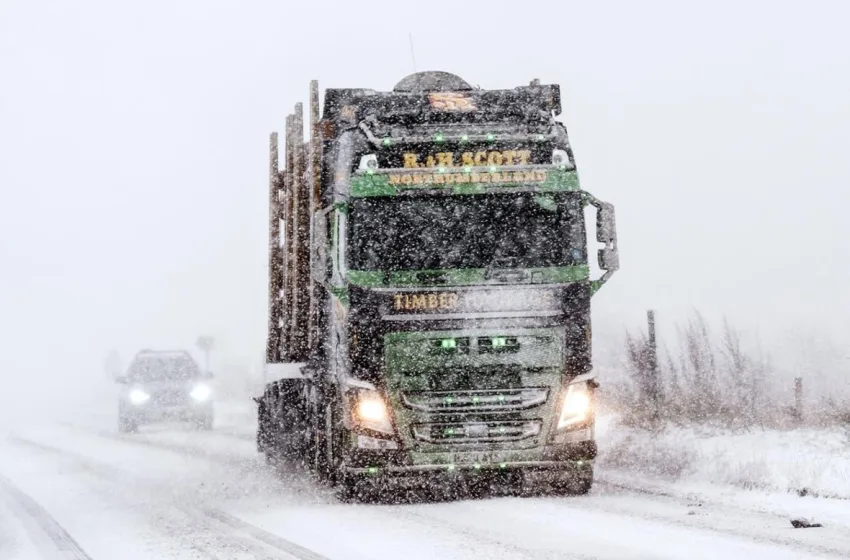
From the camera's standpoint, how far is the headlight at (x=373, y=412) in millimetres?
9594

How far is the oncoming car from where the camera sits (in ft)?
76.5

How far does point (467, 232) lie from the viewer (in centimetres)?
1004

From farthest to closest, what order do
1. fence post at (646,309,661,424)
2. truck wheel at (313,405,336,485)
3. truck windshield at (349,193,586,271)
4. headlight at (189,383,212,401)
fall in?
headlight at (189,383,212,401) < fence post at (646,309,661,424) < truck wheel at (313,405,336,485) < truck windshield at (349,193,586,271)

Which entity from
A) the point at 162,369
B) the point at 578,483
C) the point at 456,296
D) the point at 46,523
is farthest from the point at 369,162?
the point at 162,369

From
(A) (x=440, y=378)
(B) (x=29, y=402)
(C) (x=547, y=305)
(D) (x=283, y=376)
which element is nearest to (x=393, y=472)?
(A) (x=440, y=378)

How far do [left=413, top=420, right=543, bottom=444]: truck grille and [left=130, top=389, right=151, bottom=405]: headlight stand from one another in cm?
1506

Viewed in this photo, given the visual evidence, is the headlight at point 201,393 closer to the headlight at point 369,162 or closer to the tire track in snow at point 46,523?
the tire track in snow at point 46,523

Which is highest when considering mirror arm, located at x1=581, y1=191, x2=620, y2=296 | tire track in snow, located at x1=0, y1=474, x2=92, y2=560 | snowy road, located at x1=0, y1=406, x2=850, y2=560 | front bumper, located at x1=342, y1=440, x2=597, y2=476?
mirror arm, located at x1=581, y1=191, x2=620, y2=296

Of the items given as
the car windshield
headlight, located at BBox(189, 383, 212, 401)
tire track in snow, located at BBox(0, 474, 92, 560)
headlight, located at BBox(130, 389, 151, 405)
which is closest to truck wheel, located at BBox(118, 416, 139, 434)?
headlight, located at BBox(130, 389, 151, 405)

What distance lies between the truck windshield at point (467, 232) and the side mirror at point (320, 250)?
1.00 ft

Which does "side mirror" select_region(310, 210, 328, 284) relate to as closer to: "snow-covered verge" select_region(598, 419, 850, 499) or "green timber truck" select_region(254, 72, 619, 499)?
"green timber truck" select_region(254, 72, 619, 499)

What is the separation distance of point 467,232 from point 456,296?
0.67m

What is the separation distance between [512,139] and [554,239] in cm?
100

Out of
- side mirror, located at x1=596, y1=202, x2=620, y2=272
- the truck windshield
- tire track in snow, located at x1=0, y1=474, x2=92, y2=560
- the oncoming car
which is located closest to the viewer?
tire track in snow, located at x1=0, y1=474, x2=92, y2=560
